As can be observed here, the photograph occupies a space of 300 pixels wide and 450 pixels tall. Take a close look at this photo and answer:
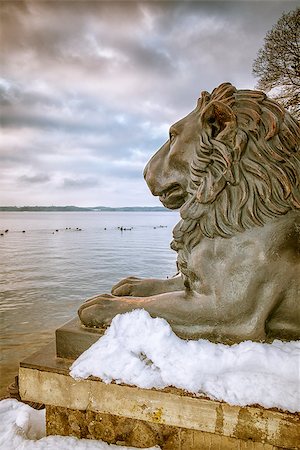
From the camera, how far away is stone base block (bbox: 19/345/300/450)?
5.49 ft

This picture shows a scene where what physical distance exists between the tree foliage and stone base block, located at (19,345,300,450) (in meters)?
13.3

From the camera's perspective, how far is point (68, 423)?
82.5 inches

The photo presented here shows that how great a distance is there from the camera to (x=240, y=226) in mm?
1926

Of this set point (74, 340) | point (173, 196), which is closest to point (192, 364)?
point (74, 340)

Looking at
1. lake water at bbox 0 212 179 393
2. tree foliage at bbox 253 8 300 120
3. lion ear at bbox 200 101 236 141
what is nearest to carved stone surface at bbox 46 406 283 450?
lion ear at bbox 200 101 236 141

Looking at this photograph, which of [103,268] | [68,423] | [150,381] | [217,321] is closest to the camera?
[150,381]

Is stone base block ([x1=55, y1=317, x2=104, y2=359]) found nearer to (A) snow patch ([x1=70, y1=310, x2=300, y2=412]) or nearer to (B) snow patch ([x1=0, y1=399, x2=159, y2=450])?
(A) snow patch ([x1=70, y1=310, x2=300, y2=412])

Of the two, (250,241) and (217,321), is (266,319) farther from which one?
(250,241)

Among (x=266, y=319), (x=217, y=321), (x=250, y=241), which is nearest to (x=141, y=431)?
(x=217, y=321)

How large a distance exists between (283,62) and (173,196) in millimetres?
14023

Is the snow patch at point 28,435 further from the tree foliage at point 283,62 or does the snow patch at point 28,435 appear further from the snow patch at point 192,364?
the tree foliage at point 283,62

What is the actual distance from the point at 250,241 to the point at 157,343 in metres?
0.77

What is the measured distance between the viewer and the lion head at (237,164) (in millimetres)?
1901

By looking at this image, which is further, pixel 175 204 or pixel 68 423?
pixel 175 204
